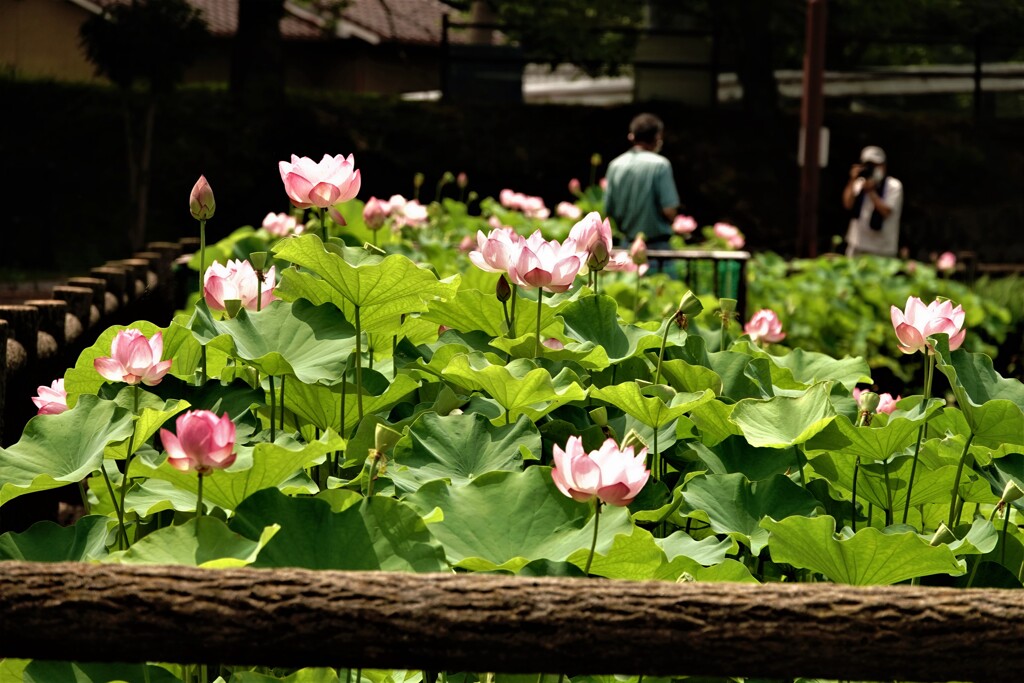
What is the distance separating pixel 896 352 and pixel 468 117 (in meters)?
8.97

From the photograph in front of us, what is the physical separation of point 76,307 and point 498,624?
309 cm

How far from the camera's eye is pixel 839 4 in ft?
56.9

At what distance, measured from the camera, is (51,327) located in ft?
11.2

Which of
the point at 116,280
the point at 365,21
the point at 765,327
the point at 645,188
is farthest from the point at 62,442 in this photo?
the point at 365,21

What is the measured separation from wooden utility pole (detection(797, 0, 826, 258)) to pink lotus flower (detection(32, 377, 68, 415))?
7.66 m

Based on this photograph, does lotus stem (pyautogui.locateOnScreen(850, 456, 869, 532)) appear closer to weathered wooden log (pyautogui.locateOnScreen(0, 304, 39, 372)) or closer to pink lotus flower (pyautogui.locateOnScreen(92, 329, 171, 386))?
pink lotus flower (pyautogui.locateOnScreen(92, 329, 171, 386))

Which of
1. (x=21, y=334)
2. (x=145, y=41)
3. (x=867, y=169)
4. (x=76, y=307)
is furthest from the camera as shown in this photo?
(x=145, y=41)

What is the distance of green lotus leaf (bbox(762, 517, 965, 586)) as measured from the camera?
1.29 m

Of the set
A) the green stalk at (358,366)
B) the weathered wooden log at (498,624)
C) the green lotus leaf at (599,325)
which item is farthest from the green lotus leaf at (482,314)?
the weathered wooden log at (498,624)

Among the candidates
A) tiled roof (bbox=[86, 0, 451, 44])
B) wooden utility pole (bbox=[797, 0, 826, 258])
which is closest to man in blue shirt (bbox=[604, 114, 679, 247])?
wooden utility pole (bbox=[797, 0, 826, 258])

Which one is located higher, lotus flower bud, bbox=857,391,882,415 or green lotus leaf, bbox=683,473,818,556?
lotus flower bud, bbox=857,391,882,415

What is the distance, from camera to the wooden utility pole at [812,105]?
8719mm

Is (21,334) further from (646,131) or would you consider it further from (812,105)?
(812,105)

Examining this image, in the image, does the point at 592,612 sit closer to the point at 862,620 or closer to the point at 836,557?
the point at 862,620
